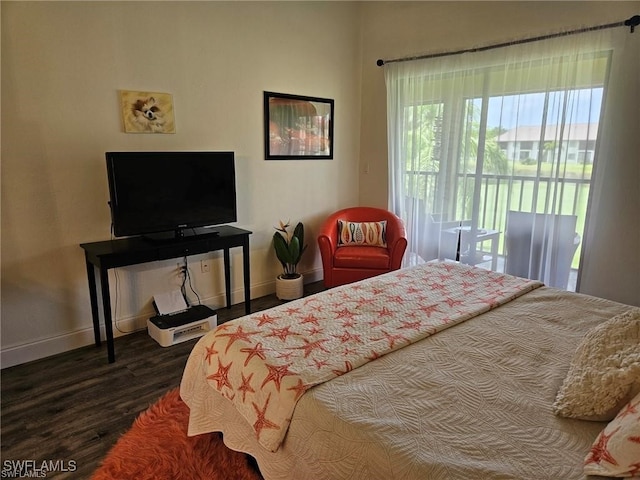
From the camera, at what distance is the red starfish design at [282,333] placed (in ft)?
5.82

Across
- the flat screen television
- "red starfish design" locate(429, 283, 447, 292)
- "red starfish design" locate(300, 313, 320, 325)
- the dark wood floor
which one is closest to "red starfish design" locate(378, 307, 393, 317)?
"red starfish design" locate(300, 313, 320, 325)

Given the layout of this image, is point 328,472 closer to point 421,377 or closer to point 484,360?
point 421,377

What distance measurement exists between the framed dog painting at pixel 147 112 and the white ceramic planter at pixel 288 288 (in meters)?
1.65

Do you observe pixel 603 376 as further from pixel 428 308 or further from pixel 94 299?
pixel 94 299

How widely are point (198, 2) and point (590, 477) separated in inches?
145

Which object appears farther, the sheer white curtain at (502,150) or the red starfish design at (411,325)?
the sheer white curtain at (502,150)

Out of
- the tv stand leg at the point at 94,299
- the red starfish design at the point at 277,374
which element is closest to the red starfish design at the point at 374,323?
the red starfish design at the point at 277,374

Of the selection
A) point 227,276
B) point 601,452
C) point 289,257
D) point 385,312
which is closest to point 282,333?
point 385,312

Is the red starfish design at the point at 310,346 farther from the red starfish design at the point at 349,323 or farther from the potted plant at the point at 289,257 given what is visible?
the potted plant at the point at 289,257

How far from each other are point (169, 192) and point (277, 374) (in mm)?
1995

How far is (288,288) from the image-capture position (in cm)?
395

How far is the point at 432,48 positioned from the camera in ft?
12.9

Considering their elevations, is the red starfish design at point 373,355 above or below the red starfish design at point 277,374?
above

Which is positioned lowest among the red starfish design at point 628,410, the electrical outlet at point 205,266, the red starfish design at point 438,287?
the electrical outlet at point 205,266
